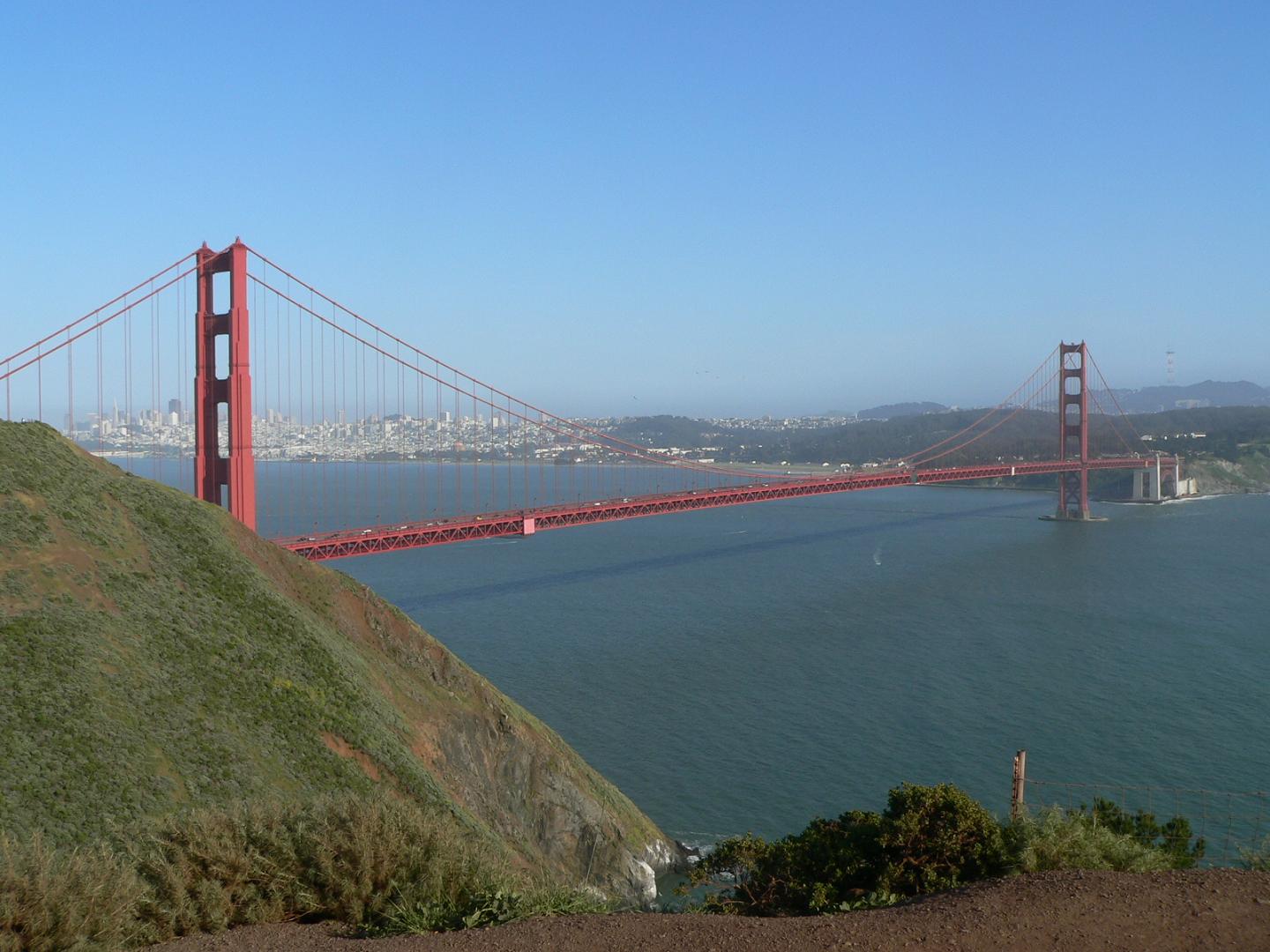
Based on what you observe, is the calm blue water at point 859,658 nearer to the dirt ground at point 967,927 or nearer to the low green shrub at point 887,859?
the low green shrub at point 887,859

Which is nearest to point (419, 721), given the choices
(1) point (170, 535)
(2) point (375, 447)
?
(1) point (170, 535)

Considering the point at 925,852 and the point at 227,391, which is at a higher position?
the point at 227,391

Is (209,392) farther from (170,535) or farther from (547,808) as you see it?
(547,808)

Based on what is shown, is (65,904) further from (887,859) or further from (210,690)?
(210,690)

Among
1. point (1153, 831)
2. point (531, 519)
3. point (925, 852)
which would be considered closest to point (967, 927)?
point (925, 852)

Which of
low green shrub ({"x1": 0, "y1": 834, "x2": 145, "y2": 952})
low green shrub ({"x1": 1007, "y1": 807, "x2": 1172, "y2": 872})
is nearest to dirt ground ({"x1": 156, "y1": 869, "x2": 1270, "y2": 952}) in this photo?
low green shrub ({"x1": 0, "y1": 834, "x2": 145, "y2": 952})

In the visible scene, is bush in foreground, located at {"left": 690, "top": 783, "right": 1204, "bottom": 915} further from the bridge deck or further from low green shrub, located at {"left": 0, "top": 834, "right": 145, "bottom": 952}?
the bridge deck

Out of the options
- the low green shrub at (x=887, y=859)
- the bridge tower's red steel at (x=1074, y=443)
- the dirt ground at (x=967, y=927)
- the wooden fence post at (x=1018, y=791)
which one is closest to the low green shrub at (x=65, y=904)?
the dirt ground at (x=967, y=927)
